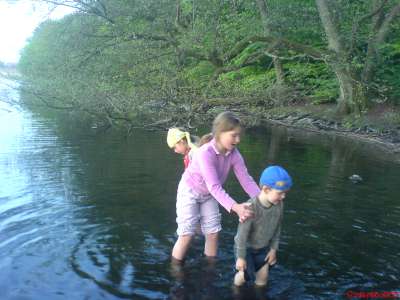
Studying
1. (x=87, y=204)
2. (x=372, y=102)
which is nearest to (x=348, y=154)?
(x=372, y=102)

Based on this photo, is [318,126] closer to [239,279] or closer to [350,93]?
[350,93]

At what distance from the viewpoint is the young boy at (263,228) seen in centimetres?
439

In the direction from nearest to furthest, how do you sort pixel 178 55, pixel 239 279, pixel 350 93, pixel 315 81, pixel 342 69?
pixel 239 279 → pixel 178 55 → pixel 342 69 → pixel 350 93 → pixel 315 81

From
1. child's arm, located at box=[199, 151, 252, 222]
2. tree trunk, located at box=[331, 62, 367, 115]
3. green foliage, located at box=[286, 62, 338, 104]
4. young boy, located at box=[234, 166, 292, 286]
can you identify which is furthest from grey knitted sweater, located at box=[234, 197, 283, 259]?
green foliage, located at box=[286, 62, 338, 104]

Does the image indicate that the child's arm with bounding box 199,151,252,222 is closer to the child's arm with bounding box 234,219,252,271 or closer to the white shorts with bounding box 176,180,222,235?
the child's arm with bounding box 234,219,252,271

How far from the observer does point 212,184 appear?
15.7 ft

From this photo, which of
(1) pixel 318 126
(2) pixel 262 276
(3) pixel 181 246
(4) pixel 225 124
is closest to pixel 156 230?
(3) pixel 181 246

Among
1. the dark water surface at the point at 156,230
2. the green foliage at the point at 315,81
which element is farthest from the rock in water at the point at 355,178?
the green foliage at the point at 315,81

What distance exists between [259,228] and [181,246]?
1.33 meters

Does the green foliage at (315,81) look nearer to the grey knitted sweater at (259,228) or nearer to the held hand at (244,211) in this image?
the grey knitted sweater at (259,228)

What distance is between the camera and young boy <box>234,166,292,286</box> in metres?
4.39

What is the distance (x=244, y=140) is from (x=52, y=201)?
32.4 ft

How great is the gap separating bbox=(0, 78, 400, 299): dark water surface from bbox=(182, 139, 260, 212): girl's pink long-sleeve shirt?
110 centimetres

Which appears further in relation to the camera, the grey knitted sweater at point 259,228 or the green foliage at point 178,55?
the green foliage at point 178,55
